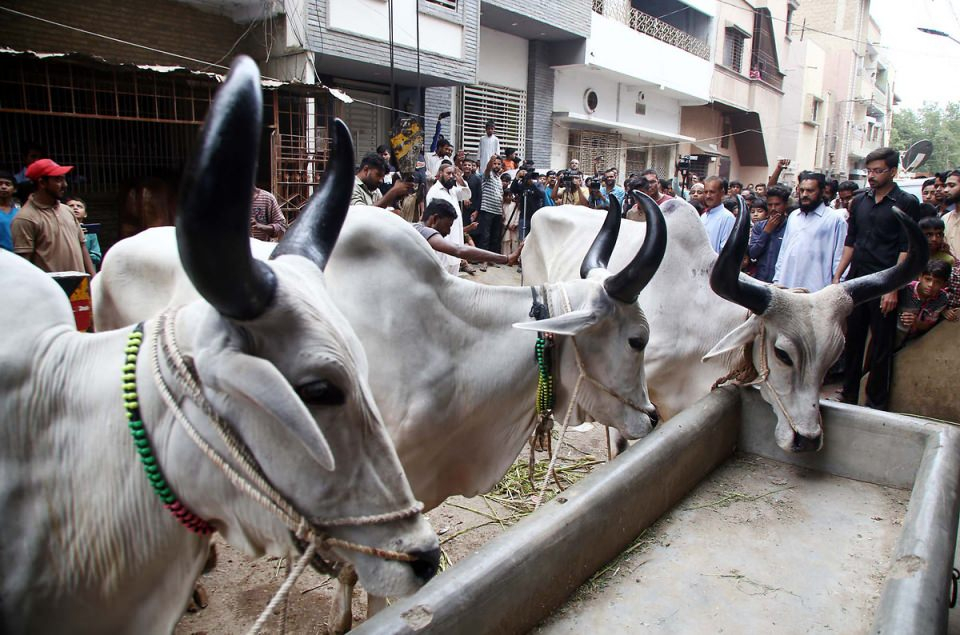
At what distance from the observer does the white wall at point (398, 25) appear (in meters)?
10.4

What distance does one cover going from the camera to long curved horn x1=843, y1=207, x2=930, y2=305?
3.62 meters

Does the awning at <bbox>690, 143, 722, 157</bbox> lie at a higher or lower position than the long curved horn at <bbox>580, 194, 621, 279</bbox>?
higher

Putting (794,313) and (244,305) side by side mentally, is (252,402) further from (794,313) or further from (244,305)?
(794,313)

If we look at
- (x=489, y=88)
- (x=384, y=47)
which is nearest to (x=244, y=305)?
(x=384, y=47)

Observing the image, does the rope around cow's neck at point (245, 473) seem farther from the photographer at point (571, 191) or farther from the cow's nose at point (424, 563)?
the photographer at point (571, 191)

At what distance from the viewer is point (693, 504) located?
310 centimetres

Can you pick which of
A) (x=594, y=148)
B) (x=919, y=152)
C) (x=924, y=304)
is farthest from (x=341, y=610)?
Result: (x=919, y=152)

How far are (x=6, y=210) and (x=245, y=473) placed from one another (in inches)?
198

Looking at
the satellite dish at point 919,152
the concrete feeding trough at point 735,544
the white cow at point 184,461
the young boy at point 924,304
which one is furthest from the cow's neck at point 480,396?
the satellite dish at point 919,152

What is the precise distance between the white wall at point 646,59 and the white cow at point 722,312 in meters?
12.9

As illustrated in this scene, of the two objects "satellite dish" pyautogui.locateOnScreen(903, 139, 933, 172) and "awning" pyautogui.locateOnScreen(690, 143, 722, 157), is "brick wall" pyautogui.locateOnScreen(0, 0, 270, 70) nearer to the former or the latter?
"satellite dish" pyautogui.locateOnScreen(903, 139, 933, 172)

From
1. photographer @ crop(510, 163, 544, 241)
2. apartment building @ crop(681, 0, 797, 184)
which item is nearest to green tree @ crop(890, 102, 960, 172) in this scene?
apartment building @ crop(681, 0, 797, 184)

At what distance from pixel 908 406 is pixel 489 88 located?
11680 mm

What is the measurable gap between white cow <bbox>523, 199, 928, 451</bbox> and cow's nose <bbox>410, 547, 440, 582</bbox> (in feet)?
7.95
